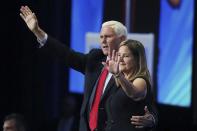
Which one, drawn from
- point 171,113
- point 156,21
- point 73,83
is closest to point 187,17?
point 156,21

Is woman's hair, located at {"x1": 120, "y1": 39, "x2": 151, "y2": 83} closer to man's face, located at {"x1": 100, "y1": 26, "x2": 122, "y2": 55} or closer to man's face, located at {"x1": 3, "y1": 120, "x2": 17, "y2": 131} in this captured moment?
man's face, located at {"x1": 100, "y1": 26, "x2": 122, "y2": 55}

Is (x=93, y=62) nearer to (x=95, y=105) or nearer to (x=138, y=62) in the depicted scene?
(x=95, y=105)

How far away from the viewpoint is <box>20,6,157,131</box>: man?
→ 411 centimetres

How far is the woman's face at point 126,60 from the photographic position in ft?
13.0

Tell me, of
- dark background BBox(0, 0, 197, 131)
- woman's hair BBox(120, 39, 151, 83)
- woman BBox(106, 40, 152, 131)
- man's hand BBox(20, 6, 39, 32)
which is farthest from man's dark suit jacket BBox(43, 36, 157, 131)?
dark background BBox(0, 0, 197, 131)

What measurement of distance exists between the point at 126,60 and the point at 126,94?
207 millimetres

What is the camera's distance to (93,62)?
4.35m

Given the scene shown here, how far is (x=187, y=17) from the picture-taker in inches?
231

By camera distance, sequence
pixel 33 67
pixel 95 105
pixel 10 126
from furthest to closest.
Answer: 1. pixel 33 67
2. pixel 10 126
3. pixel 95 105

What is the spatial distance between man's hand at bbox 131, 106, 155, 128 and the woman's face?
9.7 inches

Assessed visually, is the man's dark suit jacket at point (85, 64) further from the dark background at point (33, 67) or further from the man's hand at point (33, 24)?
the dark background at point (33, 67)

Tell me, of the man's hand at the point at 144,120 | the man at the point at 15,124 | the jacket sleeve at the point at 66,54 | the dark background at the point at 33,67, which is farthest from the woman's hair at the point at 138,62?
the dark background at the point at 33,67

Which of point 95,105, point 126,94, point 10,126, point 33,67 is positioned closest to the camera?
A: point 126,94

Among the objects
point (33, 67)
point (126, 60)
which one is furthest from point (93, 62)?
point (33, 67)
